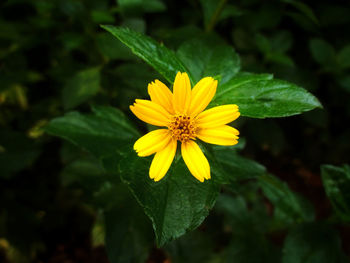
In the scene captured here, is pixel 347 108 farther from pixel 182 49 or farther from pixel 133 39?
pixel 133 39

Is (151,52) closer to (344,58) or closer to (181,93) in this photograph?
(181,93)

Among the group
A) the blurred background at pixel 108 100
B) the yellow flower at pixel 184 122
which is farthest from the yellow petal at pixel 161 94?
the blurred background at pixel 108 100

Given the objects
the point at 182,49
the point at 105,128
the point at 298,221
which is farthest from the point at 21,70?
the point at 298,221

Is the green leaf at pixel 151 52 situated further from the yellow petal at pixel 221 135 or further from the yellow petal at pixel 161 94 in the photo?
the yellow petal at pixel 221 135

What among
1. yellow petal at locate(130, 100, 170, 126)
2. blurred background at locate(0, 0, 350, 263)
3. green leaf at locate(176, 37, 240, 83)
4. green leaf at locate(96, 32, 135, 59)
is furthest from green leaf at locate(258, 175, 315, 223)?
green leaf at locate(96, 32, 135, 59)

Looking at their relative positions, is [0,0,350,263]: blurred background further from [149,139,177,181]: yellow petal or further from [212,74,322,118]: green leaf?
[212,74,322,118]: green leaf

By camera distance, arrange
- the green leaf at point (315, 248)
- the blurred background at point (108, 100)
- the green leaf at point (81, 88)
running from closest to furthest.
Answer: the green leaf at point (315, 248), the blurred background at point (108, 100), the green leaf at point (81, 88)
